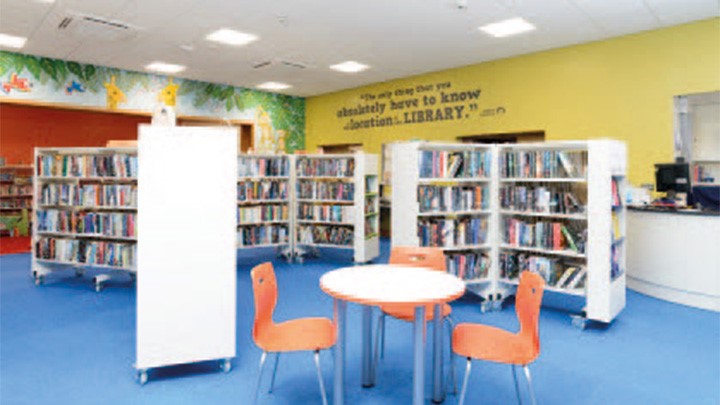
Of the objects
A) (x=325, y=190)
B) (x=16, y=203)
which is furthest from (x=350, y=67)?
(x=16, y=203)

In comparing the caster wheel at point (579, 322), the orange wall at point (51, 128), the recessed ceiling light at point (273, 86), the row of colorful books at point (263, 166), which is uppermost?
the recessed ceiling light at point (273, 86)

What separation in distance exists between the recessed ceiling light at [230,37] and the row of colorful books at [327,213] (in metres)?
2.90

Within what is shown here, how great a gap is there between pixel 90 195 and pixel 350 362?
14.4 ft

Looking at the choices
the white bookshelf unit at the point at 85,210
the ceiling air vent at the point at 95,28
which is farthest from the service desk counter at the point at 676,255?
the ceiling air vent at the point at 95,28

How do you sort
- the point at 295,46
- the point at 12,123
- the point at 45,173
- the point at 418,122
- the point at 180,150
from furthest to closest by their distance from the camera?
the point at 12,123 → the point at 418,122 → the point at 295,46 → the point at 45,173 → the point at 180,150

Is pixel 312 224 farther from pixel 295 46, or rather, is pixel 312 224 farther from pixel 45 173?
pixel 45 173

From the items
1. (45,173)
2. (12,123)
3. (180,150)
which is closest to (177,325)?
(180,150)

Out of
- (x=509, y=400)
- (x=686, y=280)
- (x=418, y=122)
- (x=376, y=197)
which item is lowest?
(x=509, y=400)

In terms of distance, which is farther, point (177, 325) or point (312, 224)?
point (312, 224)

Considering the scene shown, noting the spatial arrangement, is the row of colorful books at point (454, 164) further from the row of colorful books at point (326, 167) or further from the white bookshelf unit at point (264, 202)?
the white bookshelf unit at point (264, 202)

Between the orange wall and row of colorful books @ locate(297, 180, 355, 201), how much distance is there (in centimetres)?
527

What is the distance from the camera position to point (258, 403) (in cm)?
300

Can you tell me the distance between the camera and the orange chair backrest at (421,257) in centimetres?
359

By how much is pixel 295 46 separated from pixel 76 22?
3.28 m
